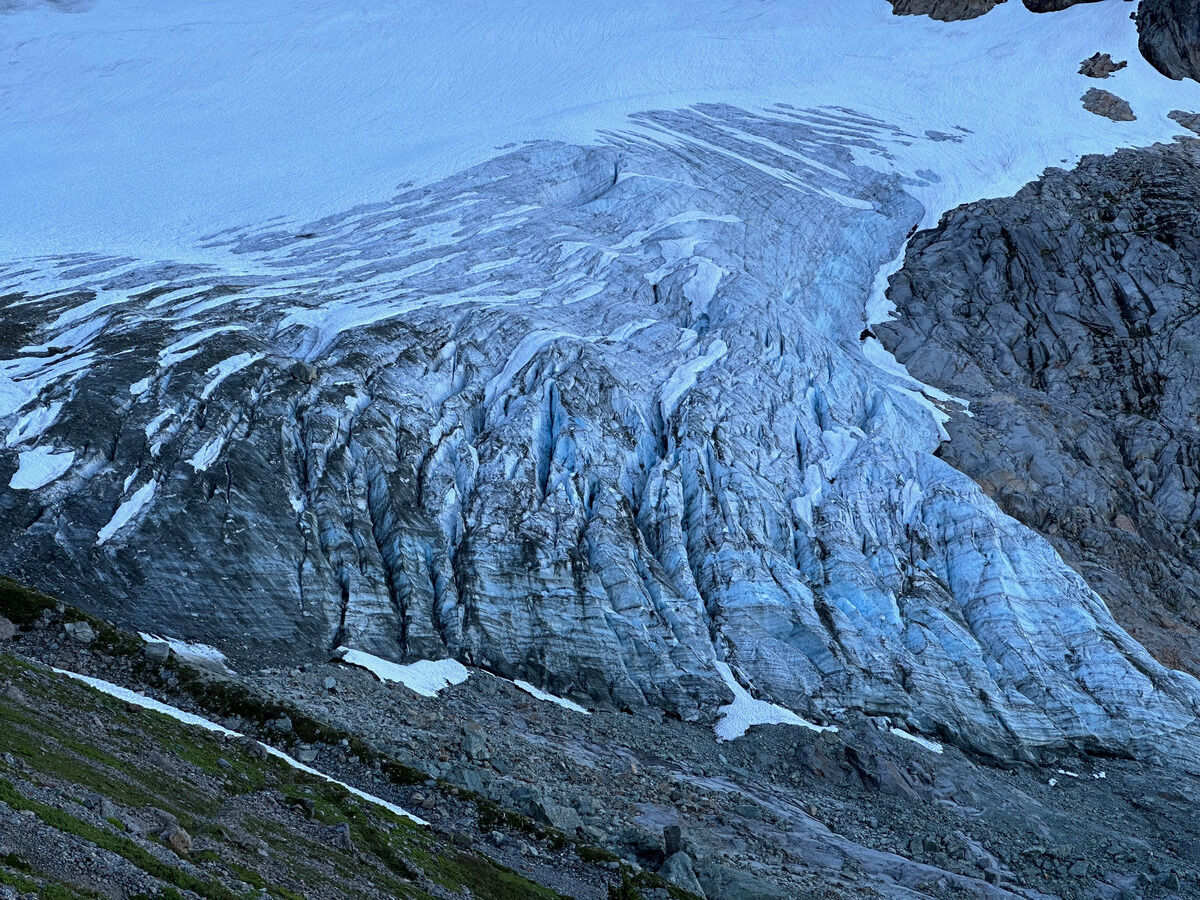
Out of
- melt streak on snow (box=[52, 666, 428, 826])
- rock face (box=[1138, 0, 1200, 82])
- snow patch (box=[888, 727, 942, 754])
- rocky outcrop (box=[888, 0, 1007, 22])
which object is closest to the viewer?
melt streak on snow (box=[52, 666, 428, 826])

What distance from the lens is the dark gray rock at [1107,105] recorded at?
115 metres

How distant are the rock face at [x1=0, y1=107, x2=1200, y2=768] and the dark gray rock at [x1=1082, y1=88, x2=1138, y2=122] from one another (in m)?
56.3

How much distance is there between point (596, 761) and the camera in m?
44.3

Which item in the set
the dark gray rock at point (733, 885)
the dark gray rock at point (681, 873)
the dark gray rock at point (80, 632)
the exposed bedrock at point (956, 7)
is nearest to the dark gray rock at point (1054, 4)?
the exposed bedrock at point (956, 7)

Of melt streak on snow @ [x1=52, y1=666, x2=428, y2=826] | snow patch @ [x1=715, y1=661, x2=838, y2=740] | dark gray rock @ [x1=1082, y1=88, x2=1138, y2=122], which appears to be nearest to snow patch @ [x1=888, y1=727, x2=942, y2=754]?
Result: snow patch @ [x1=715, y1=661, x2=838, y2=740]

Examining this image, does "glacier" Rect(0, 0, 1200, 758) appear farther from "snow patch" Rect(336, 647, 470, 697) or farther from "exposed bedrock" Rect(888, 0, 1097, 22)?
"exposed bedrock" Rect(888, 0, 1097, 22)

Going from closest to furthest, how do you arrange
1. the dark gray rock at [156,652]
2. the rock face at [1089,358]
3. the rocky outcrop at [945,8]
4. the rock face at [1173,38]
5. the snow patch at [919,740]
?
1. the dark gray rock at [156,652]
2. the snow patch at [919,740]
3. the rock face at [1089,358]
4. the rock face at [1173,38]
5. the rocky outcrop at [945,8]

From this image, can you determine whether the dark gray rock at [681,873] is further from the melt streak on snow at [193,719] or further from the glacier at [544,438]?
the glacier at [544,438]

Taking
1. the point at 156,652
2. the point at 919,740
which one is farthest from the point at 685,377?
the point at 156,652

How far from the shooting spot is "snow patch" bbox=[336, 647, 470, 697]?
46969 mm

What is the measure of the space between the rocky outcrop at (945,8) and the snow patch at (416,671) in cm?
12218

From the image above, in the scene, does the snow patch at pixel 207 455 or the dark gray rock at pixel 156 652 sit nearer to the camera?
the dark gray rock at pixel 156 652

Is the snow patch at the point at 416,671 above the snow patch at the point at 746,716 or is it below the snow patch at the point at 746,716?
above

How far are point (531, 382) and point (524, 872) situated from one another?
109 feet
